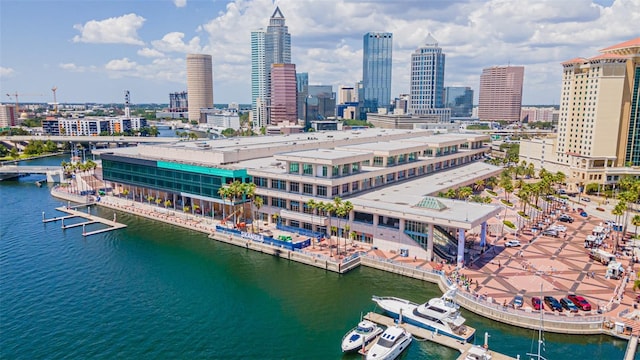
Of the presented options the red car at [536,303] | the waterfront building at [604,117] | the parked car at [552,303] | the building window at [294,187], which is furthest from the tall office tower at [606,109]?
the building window at [294,187]

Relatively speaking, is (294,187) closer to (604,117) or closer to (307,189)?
(307,189)

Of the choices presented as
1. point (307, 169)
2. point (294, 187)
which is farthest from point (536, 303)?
point (294, 187)

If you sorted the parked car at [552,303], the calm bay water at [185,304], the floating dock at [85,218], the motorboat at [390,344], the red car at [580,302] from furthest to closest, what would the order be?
the floating dock at [85,218], the parked car at [552,303], the red car at [580,302], the calm bay water at [185,304], the motorboat at [390,344]

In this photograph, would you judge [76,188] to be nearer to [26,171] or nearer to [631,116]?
[26,171]

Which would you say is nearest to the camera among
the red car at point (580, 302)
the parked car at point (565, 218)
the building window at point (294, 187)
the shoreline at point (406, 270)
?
the shoreline at point (406, 270)

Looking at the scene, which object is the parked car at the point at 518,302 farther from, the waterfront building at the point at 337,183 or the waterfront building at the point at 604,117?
the waterfront building at the point at 604,117

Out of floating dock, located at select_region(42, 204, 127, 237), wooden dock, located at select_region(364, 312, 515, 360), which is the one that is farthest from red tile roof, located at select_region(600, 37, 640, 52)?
floating dock, located at select_region(42, 204, 127, 237)

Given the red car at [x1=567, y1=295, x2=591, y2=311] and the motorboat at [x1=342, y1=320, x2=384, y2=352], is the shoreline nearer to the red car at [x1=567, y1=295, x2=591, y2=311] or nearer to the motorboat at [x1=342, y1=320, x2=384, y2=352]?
the red car at [x1=567, y1=295, x2=591, y2=311]
